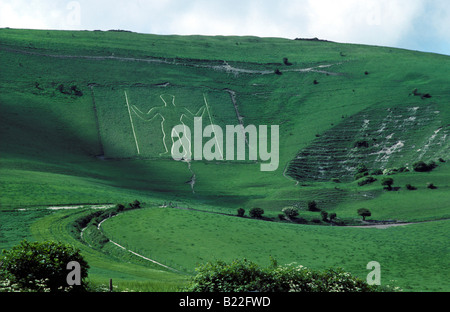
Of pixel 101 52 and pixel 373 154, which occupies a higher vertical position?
pixel 101 52

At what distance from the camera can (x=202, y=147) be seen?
476ft

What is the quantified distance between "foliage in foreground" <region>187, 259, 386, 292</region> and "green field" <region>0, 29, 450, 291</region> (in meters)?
5.38

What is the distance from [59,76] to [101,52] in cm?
2693

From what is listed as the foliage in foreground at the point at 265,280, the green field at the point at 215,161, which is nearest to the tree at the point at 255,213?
the green field at the point at 215,161

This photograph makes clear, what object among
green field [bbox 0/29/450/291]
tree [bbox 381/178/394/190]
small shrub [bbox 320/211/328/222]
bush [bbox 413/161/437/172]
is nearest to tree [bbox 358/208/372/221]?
green field [bbox 0/29/450/291]

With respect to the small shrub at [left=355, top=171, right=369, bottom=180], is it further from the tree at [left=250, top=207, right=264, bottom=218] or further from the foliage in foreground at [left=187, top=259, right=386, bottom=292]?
the foliage in foreground at [left=187, top=259, right=386, bottom=292]

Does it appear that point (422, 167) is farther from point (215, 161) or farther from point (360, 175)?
point (215, 161)

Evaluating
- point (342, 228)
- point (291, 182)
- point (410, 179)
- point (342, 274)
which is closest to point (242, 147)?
point (291, 182)

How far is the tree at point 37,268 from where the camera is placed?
2364 cm

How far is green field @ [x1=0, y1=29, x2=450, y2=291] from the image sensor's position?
2496 inches

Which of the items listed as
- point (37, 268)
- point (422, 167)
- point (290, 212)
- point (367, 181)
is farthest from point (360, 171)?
point (37, 268)

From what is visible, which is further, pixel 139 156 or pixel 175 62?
pixel 175 62

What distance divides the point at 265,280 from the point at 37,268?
10.5 metres
